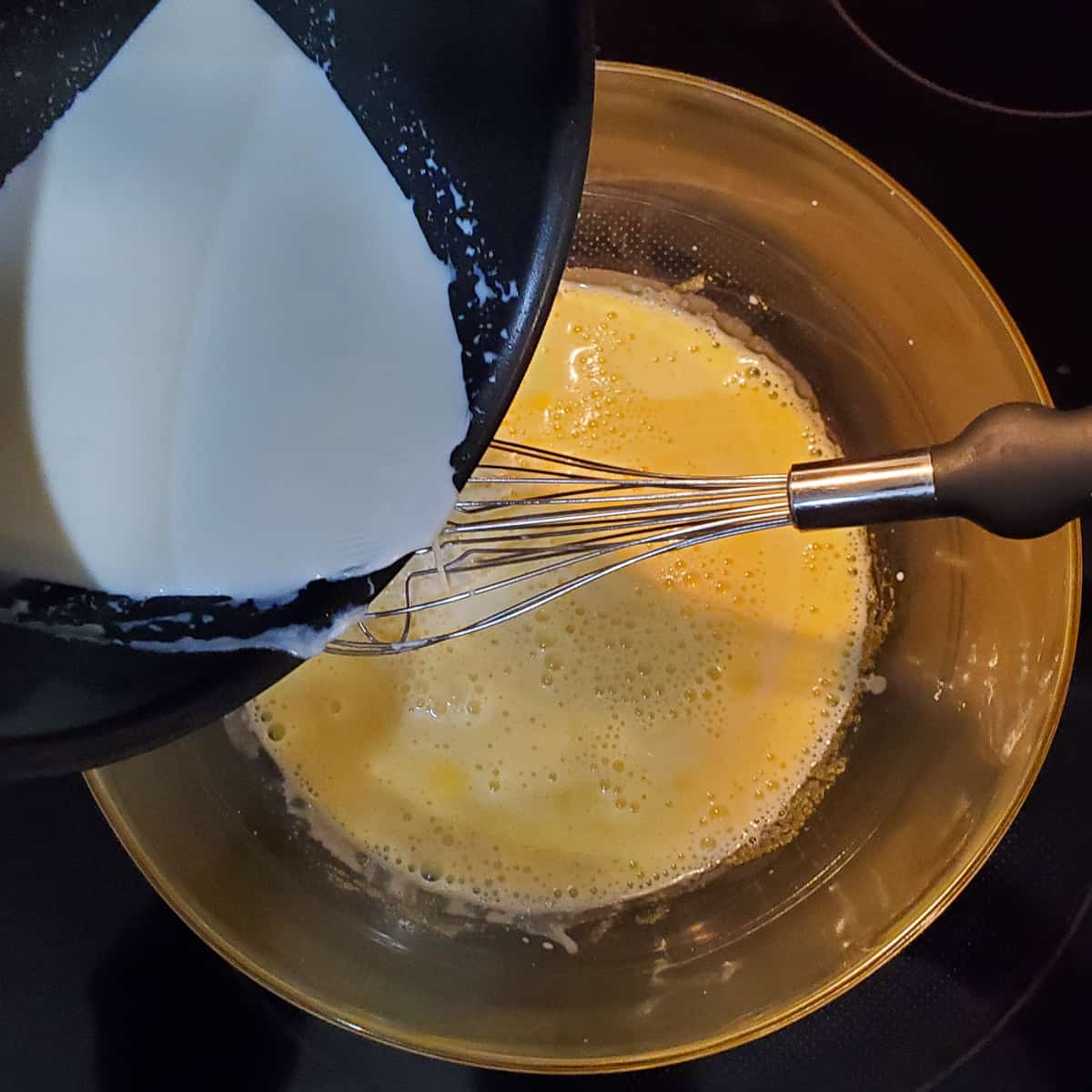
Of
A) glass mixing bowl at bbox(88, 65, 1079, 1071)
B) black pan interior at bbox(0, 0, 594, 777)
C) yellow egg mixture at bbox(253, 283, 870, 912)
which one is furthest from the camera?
yellow egg mixture at bbox(253, 283, 870, 912)

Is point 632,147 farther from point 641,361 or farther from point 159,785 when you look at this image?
point 159,785

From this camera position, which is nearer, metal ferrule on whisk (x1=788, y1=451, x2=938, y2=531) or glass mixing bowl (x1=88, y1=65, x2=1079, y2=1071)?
metal ferrule on whisk (x1=788, y1=451, x2=938, y2=531)

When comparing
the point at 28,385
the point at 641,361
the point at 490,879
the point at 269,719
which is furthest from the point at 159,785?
the point at 641,361

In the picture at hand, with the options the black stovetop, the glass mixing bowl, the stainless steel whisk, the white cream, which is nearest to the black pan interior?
the white cream

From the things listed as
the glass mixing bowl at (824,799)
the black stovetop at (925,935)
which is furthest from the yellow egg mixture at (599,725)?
the black stovetop at (925,935)

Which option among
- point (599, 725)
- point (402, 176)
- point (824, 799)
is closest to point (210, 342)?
point (402, 176)

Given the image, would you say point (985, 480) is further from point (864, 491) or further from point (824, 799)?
point (824, 799)

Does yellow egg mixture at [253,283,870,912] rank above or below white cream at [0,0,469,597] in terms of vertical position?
below

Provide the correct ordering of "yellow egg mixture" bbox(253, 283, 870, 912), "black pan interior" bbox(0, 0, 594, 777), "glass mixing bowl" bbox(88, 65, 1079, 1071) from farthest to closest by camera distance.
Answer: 1. "yellow egg mixture" bbox(253, 283, 870, 912)
2. "glass mixing bowl" bbox(88, 65, 1079, 1071)
3. "black pan interior" bbox(0, 0, 594, 777)

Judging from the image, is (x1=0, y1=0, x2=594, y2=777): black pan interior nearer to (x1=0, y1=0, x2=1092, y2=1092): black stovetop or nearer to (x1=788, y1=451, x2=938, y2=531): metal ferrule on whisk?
(x1=788, y1=451, x2=938, y2=531): metal ferrule on whisk
